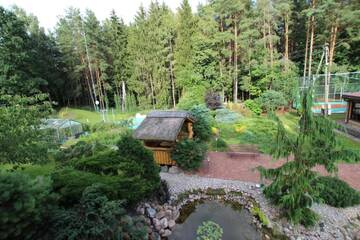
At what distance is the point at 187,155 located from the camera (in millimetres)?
8820

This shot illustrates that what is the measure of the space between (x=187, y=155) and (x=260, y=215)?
3.77 metres

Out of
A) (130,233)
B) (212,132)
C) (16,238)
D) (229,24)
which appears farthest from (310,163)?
(229,24)

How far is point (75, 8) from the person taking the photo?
24.7 m

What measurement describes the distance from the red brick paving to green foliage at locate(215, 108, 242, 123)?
5888 mm

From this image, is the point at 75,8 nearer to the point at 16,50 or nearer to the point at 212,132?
the point at 16,50

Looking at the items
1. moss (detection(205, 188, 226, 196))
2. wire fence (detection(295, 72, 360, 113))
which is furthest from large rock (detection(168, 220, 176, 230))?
wire fence (detection(295, 72, 360, 113))

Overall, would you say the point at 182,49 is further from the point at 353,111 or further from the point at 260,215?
the point at 260,215

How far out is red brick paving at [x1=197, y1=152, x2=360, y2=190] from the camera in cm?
810

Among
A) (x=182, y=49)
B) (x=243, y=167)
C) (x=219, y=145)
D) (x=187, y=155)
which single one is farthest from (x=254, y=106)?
(x=187, y=155)

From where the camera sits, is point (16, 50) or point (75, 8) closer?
point (16, 50)

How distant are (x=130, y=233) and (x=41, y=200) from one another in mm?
2094

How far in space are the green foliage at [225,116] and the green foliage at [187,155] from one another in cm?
792

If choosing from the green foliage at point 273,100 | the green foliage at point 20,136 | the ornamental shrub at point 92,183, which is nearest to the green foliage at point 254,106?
the green foliage at point 273,100

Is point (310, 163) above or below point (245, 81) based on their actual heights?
below
